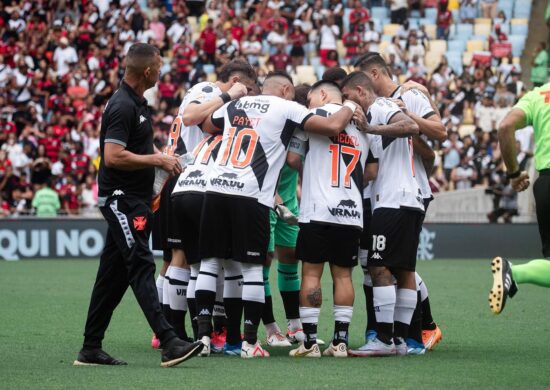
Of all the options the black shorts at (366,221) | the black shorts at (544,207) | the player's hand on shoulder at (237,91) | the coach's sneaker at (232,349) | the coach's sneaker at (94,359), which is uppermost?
the player's hand on shoulder at (237,91)

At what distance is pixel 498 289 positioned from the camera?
7.66 metres

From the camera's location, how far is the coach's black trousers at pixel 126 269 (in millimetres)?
8617

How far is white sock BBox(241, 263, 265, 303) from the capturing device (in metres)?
9.48

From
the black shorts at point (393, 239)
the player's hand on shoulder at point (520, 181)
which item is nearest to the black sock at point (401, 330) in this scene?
the black shorts at point (393, 239)

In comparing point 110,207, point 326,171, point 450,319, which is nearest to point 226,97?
point 326,171

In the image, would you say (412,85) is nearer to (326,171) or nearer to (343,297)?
(326,171)

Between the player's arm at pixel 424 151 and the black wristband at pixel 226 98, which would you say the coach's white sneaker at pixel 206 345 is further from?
the player's arm at pixel 424 151

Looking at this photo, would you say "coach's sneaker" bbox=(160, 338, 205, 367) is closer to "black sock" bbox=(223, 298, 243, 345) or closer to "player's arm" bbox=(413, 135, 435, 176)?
"black sock" bbox=(223, 298, 243, 345)

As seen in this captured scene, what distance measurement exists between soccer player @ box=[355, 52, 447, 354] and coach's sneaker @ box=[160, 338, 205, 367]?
7.72 feet

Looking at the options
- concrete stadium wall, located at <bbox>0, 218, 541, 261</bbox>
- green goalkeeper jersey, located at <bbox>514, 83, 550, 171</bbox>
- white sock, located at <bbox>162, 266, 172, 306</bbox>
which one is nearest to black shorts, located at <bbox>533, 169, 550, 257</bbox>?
green goalkeeper jersey, located at <bbox>514, 83, 550, 171</bbox>

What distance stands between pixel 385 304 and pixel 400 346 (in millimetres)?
485

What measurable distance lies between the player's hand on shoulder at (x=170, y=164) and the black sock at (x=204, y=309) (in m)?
1.30

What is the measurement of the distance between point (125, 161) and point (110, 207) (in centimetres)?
41

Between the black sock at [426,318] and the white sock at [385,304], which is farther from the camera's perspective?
the black sock at [426,318]
